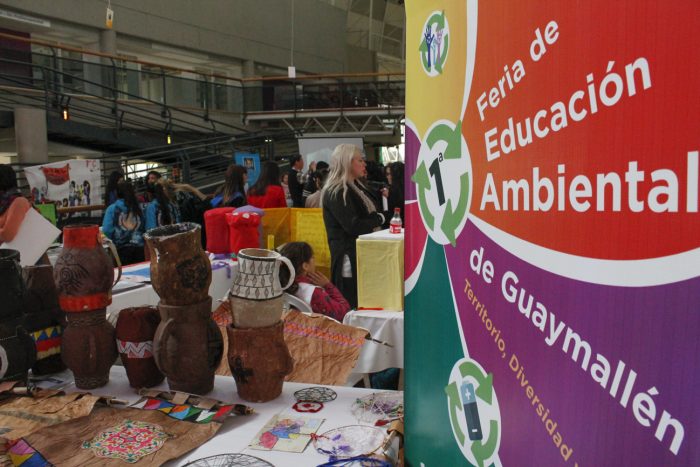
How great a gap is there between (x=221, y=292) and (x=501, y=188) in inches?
114

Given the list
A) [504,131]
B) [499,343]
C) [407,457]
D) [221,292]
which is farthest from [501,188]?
[221,292]

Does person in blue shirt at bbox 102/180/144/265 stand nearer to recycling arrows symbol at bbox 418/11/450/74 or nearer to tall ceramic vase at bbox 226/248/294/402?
tall ceramic vase at bbox 226/248/294/402

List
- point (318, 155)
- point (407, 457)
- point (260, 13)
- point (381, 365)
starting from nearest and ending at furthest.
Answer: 1. point (407, 457)
2. point (381, 365)
3. point (318, 155)
4. point (260, 13)

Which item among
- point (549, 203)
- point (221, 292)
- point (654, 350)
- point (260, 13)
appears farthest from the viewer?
point (260, 13)

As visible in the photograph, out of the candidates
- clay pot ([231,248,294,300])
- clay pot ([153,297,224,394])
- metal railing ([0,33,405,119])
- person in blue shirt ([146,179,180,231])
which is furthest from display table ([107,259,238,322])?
metal railing ([0,33,405,119])

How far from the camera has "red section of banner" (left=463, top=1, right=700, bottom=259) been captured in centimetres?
42

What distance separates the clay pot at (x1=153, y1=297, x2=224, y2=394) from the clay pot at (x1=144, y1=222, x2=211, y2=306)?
26mm

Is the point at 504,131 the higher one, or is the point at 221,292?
the point at 504,131

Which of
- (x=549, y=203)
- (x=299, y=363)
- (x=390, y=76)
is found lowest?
(x=299, y=363)

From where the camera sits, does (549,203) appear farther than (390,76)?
No

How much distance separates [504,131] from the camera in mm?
612

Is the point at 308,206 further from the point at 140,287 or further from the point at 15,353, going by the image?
the point at 15,353

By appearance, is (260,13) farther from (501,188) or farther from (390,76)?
(501,188)

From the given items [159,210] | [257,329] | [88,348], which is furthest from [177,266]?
[159,210]
